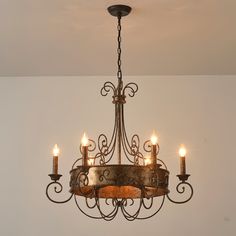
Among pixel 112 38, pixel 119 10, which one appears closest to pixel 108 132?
pixel 112 38

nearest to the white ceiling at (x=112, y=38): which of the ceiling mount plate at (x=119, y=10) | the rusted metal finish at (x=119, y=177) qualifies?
the ceiling mount plate at (x=119, y=10)

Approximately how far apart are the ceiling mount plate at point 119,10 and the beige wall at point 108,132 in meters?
1.05

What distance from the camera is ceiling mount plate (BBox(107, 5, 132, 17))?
2529mm

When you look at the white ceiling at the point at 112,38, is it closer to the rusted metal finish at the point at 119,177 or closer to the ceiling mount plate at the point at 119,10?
the ceiling mount plate at the point at 119,10

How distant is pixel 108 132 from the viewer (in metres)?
3.54

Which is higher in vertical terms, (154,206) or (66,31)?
(66,31)

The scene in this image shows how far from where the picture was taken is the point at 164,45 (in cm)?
303

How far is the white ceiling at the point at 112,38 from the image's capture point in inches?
100

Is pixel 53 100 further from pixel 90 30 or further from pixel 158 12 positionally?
pixel 158 12

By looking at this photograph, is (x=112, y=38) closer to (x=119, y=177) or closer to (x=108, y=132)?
(x=108, y=132)

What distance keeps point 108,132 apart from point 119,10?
46.1 inches
